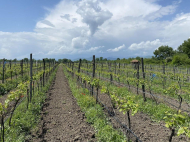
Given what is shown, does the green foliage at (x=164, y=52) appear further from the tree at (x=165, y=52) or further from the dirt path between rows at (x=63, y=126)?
the dirt path between rows at (x=63, y=126)

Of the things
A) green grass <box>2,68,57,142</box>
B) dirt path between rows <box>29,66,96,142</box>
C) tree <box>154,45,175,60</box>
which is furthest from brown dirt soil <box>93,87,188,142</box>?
tree <box>154,45,175,60</box>

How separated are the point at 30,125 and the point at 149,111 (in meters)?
4.79

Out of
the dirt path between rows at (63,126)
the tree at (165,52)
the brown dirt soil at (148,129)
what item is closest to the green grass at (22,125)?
the dirt path between rows at (63,126)

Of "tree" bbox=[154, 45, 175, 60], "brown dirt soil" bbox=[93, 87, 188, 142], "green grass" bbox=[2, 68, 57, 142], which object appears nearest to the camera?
"green grass" bbox=[2, 68, 57, 142]

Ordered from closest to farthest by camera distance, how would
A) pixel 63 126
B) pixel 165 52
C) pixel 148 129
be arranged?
pixel 148 129 < pixel 63 126 < pixel 165 52

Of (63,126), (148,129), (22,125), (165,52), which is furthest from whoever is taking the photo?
(165,52)

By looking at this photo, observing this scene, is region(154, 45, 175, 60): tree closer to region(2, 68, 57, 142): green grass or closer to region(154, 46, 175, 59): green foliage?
region(154, 46, 175, 59): green foliage

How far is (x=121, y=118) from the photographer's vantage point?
16.8ft

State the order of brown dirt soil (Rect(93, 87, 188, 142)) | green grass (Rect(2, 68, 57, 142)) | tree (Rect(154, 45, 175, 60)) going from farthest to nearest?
tree (Rect(154, 45, 175, 60)) < brown dirt soil (Rect(93, 87, 188, 142)) < green grass (Rect(2, 68, 57, 142))

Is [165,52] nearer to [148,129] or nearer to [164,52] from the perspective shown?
[164,52]

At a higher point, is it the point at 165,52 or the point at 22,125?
the point at 165,52

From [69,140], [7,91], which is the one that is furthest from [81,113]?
[7,91]

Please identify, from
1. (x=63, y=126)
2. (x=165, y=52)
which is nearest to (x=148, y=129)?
(x=63, y=126)

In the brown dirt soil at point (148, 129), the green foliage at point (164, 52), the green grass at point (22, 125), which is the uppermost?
the green foliage at point (164, 52)
